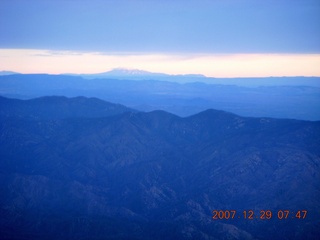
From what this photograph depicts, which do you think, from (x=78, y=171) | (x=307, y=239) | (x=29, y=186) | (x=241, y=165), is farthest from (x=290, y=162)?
(x=29, y=186)

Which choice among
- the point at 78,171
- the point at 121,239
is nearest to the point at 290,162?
the point at 121,239

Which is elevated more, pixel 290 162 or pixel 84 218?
pixel 290 162

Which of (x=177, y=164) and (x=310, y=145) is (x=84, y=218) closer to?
(x=177, y=164)

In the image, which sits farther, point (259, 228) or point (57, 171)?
point (57, 171)

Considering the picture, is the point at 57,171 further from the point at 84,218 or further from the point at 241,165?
the point at 241,165

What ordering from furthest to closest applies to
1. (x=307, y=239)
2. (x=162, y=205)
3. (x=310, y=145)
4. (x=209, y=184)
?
(x=310, y=145) < (x=209, y=184) < (x=162, y=205) < (x=307, y=239)

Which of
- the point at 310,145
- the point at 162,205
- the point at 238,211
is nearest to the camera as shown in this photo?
the point at 238,211
